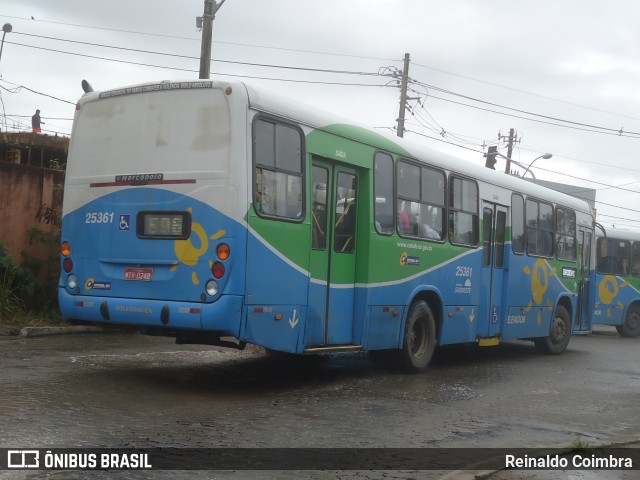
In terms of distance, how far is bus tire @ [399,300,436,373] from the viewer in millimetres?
Answer: 11594

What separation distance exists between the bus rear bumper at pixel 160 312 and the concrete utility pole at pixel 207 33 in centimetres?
981

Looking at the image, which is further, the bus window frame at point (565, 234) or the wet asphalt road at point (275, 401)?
the bus window frame at point (565, 234)

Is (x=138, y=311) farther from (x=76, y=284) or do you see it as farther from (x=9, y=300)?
(x=9, y=300)

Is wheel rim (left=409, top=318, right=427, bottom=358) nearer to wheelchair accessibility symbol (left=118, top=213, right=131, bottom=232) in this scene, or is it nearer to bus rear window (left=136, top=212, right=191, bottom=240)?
bus rear window (left=136, top=212, right=191, bottom=240)

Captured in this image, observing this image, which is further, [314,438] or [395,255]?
[395,255]

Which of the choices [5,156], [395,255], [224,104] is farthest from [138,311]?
[5,156]

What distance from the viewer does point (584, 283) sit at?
58.1 feet

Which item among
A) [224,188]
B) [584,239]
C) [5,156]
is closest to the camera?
[224,188]

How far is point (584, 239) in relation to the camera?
57.5 feet

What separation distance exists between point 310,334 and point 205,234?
182 centimetres

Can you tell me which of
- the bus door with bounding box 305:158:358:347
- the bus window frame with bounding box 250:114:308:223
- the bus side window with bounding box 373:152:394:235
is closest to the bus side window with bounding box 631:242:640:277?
the bus side window with bounding box 373:152:394:235

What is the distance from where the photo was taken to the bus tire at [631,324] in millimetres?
24375

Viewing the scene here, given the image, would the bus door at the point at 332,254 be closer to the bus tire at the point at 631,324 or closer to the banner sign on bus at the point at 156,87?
the banner sign on bus at the point at 156,87

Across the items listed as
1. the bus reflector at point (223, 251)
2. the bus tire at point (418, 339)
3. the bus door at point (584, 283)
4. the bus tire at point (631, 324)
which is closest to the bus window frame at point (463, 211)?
the bus tire at point (418, 339)
